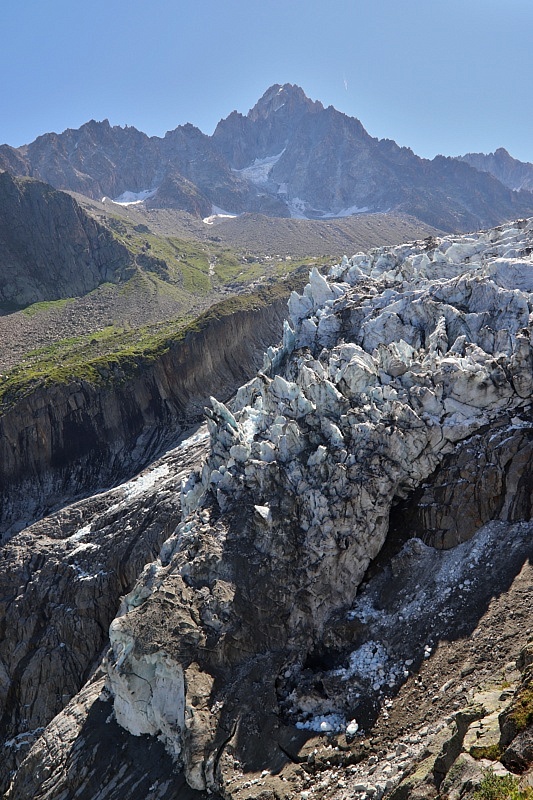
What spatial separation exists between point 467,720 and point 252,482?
22.0m

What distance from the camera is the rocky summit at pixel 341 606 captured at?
79.2ft

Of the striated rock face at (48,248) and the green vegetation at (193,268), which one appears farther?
the green vegetation at (193,268)

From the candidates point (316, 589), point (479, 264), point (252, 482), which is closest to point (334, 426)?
point (252, 482)

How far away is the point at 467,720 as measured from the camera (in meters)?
19.1

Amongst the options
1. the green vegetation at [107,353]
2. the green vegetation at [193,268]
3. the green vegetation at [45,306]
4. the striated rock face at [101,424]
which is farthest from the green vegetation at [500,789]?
the green vegetation at [193,268]

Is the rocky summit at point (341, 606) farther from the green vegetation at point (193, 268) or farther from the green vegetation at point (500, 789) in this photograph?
the green vegetation at point (193, 268)

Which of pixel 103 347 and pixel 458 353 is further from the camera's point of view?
pixel 103 347

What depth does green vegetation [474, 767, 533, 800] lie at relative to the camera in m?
13.3

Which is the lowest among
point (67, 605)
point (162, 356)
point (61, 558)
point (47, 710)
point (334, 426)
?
point (47, 710)

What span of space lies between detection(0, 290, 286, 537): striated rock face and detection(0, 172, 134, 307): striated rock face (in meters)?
79.4

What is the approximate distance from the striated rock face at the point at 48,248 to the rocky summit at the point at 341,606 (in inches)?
4696

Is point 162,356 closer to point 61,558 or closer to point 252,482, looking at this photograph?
point 61,558

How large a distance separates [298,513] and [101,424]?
4884cm

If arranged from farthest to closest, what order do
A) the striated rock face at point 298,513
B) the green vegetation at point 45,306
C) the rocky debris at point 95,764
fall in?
the green vegetation at point 45,306 → the striated rock face at point 298,513 → the rocky debris at point 95,764
